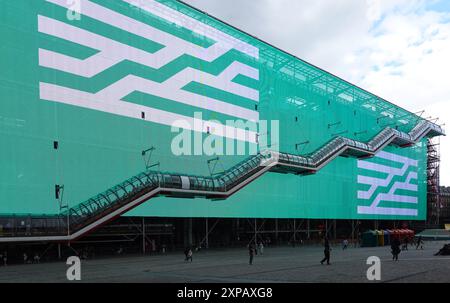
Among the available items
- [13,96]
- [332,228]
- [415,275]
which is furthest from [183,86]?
[332,228]

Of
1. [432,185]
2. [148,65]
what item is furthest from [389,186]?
[148,65]

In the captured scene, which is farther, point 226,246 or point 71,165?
point 226,246

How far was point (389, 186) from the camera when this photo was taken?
2995 inches

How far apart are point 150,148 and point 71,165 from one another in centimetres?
739

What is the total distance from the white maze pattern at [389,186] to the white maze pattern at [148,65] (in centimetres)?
2662

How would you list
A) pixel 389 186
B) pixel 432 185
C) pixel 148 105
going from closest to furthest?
1. pixel 148 105
2. pixel 389 186
3. pixel 432 185

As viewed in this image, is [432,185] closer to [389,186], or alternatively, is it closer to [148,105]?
[389,186]

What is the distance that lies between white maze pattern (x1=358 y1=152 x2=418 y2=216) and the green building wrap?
5708 mm

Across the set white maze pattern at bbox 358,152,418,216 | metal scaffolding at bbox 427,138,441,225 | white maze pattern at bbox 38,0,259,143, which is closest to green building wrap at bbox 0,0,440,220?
white maze pattern at bbox 38,0,259,143

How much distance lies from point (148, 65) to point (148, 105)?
3425mm

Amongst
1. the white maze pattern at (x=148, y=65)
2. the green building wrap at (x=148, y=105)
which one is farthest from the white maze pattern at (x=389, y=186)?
the white maze pattern at (x=148, y=65)

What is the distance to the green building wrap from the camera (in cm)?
3319

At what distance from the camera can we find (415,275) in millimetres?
20672
